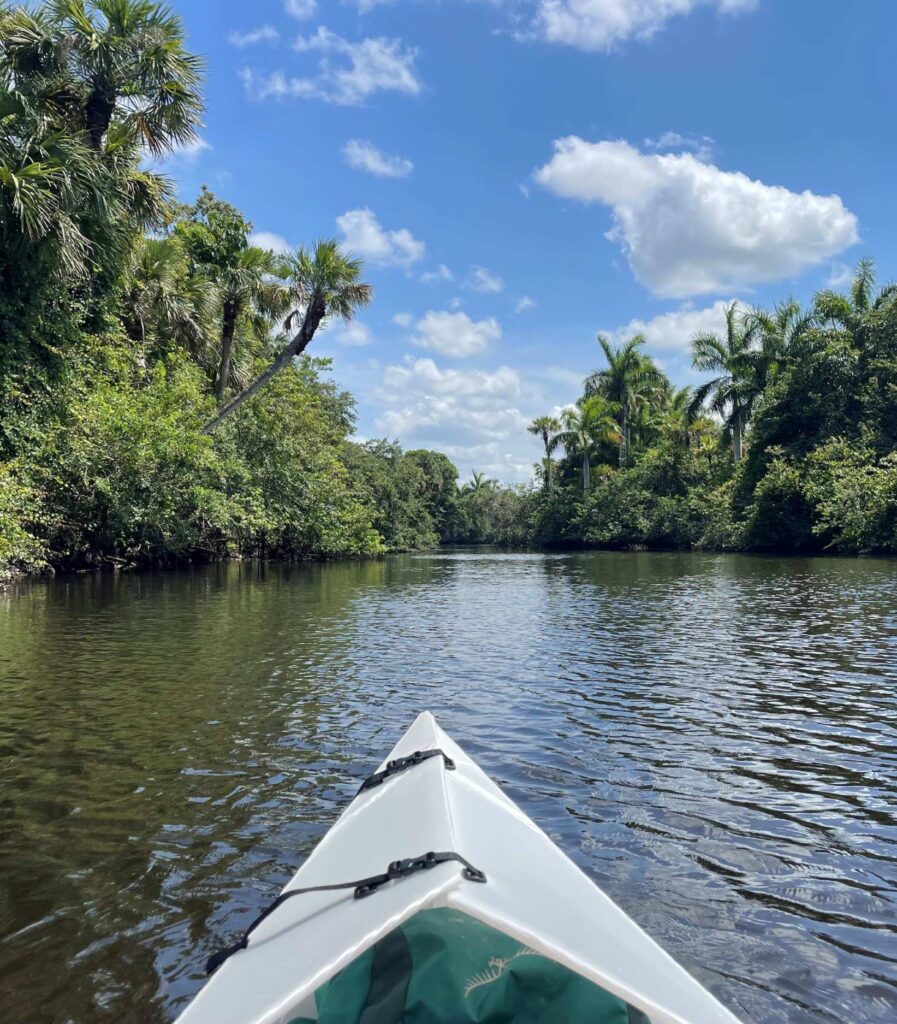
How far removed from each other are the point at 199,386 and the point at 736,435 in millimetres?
33885

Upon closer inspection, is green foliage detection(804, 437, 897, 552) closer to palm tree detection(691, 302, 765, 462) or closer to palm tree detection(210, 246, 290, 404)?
palm tree detection(691, 302, 765, 462)

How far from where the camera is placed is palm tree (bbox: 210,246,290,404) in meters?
26.5

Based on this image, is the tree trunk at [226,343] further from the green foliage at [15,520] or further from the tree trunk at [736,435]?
the tree trunk at [736,435]

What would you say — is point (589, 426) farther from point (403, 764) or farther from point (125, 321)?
point (403, 764)

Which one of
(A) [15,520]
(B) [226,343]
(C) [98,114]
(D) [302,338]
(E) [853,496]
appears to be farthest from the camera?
(E) [853,496]

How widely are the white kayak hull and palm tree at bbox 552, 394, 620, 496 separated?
52.6 metres

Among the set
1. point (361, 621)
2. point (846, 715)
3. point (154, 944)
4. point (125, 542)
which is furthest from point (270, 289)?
point (154, 944)

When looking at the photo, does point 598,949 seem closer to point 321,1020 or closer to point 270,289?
point 321,1020

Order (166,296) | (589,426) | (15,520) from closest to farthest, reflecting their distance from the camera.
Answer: (15,520) < (166,296) < (589,426)

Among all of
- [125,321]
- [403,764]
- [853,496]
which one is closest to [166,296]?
[125,321]

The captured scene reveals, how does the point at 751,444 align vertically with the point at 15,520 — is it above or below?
above

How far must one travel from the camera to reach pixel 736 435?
4734 cm

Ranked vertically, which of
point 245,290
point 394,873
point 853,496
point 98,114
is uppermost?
point 98,114

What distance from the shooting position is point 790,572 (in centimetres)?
2538
